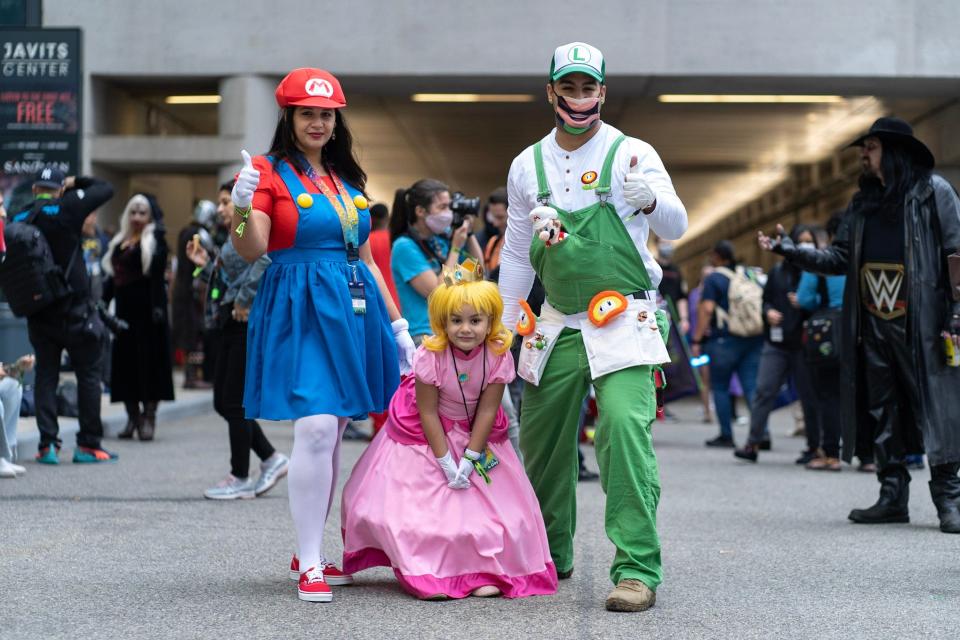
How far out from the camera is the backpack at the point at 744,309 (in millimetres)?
12297

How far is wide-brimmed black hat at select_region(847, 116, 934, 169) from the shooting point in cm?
734

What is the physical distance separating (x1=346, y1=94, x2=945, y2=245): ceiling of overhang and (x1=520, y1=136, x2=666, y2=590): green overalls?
14289 mm

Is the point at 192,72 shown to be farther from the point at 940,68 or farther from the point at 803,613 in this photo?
the point at 803,613

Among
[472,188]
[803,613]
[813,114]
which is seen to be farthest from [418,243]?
[472,188]

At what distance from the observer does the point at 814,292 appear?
10.8 metres

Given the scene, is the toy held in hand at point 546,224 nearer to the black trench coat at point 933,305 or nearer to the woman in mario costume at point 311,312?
the woman in mario costume at point 311,312

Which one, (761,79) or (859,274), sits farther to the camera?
(761,79)

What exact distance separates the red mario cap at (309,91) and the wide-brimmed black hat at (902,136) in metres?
3.24

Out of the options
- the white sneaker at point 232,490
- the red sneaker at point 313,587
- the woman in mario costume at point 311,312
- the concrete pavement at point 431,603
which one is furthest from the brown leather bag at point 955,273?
the white sneaker at point 232,490

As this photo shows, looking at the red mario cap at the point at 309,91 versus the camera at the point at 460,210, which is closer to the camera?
the red mario cap at the point at 309,91

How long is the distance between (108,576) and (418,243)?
346 centimetres

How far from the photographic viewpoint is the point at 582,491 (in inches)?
345

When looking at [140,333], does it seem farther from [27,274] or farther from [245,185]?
[245,185]

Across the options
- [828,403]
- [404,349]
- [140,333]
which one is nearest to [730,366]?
[828,403]
